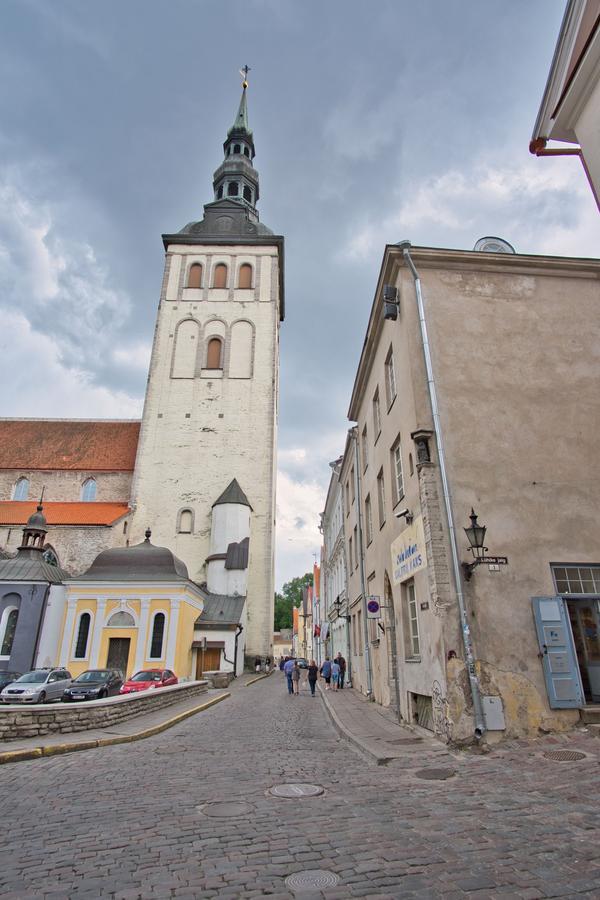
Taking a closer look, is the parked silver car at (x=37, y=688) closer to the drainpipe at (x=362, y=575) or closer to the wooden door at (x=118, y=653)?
the wooden door at (x=118, y=653)

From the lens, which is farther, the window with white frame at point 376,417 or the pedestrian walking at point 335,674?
the pedestrian walking at point 335,674

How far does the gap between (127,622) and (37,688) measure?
1033 cm

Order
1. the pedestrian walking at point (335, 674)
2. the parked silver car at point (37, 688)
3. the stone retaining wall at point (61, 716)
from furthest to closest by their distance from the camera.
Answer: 1. the pedestrian walking at point (335, 674)
2. the parked silver car at point (37, 688)
3. the stone retaining wall at point (61, 716)

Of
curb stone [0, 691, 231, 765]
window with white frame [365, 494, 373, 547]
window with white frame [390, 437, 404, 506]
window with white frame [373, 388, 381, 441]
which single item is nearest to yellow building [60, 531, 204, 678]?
window with white frame [365, 494, 373, 547]

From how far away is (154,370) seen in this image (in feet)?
141

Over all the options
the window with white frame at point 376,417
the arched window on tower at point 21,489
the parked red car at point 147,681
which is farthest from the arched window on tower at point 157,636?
the arched window on tower at point 21,489

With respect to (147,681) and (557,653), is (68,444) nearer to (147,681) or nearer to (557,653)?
(147,681)

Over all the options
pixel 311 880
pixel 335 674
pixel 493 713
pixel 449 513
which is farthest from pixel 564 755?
pixel 335 674

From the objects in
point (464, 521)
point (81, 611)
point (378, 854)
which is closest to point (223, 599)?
point (81, 611)

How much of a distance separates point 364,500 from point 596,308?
9.55 m

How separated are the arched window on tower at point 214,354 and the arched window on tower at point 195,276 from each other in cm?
616

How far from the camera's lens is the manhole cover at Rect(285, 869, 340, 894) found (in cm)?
358

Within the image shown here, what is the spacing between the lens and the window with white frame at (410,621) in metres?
11.5

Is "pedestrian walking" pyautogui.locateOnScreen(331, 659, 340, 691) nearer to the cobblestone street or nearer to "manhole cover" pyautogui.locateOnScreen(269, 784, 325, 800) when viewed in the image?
the cobblestone street
